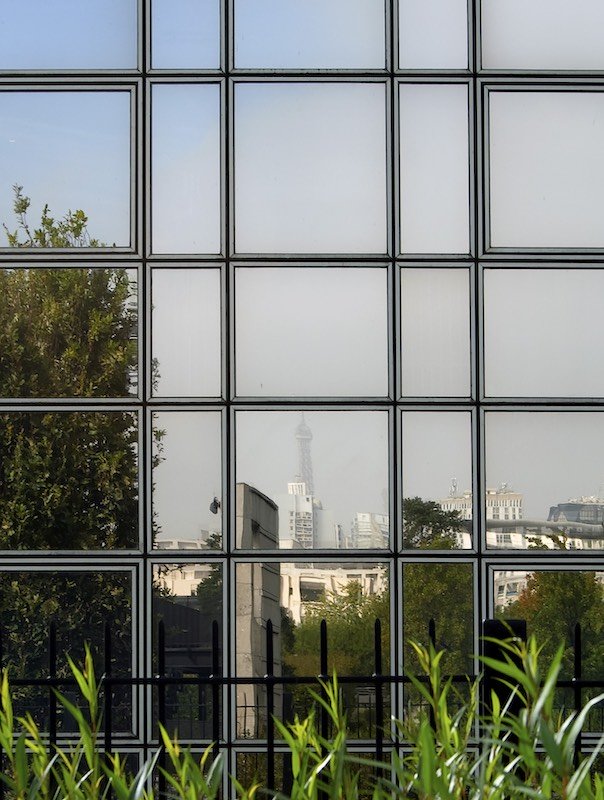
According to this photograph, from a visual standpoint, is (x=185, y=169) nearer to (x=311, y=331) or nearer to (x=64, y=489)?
(x=311, y=331)

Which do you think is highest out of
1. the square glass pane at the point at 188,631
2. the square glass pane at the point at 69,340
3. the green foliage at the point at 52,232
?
the green foliage at the point at 52,232

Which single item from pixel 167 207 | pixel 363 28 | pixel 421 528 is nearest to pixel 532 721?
pixel 421 528

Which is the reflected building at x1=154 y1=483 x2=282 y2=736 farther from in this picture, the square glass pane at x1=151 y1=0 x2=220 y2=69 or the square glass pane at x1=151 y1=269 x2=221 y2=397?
the square glass pane at x1=151 y1=0 x2=220 y2=69

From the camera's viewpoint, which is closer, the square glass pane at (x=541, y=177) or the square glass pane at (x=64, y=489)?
the square glass pane at (x=64, y=489)

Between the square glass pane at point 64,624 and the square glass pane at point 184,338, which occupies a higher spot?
the square glass pane at point 184,338

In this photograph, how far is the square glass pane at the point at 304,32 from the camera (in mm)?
3295

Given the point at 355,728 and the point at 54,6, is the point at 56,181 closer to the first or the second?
the point at 54,6

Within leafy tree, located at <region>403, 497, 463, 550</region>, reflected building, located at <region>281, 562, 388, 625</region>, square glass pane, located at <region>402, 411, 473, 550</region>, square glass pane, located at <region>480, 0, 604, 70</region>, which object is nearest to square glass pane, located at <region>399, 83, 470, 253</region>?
square glass pane, located at <region>480, 0, 604, 70</region>

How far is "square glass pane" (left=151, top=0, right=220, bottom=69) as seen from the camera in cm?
328

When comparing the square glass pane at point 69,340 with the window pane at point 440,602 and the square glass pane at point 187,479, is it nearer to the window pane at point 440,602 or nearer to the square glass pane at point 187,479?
the square glass pane at point 187,479

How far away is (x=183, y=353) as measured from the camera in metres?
3.21

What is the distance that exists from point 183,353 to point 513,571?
1.22 meters

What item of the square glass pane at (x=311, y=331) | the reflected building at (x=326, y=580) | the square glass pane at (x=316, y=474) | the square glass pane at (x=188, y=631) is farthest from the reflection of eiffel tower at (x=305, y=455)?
the square glass pane at (x=188, y=631)

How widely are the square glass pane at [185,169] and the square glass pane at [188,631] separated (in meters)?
1.01
